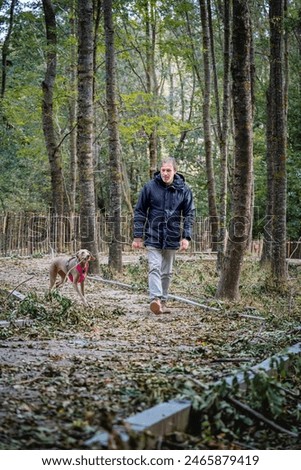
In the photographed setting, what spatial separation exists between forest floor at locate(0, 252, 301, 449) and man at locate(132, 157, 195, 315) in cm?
62

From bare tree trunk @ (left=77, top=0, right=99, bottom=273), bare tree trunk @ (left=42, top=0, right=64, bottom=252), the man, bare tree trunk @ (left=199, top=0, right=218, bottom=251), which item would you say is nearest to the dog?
the man

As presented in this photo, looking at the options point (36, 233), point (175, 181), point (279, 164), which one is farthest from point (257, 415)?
point (36, 233)

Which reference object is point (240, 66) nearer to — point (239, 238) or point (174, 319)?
point (239, 238)

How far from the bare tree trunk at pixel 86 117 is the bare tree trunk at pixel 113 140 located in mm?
1139

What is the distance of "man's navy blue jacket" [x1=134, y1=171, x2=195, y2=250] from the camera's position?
955 centimetres

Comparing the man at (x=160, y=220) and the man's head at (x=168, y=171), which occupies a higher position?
the man's head at (x=168, y=171)

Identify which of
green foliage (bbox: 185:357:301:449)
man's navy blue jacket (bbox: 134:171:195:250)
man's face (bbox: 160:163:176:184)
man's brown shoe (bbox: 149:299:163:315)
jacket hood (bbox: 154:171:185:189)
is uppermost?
man's face (bbox: 160:163:176:184)

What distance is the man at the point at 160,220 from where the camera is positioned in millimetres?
9484

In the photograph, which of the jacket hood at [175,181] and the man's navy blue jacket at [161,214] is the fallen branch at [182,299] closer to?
the man's navy blue jacket at [161,214]

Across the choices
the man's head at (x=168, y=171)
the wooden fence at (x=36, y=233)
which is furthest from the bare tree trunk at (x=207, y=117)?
the man's head at (x=168, y=171)

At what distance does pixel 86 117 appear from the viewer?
1544cm
